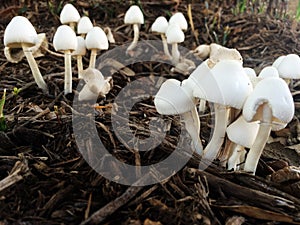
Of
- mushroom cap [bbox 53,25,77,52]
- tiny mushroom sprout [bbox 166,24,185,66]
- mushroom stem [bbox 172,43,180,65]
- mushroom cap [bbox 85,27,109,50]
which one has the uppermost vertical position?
mushroom cap [bbox 53,25,77,52]

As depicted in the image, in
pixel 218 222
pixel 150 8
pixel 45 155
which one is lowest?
pixel 218 222

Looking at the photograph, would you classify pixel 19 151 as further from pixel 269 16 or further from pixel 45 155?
pixel 269 16

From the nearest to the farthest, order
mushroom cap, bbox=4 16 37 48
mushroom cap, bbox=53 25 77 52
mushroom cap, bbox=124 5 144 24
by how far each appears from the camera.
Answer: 1. mushroom cap, bbox=4 16 37 48
2. mushroom cap, bbox=53 25 77 52
3. mushroom cap, bbox=124 5 144 24

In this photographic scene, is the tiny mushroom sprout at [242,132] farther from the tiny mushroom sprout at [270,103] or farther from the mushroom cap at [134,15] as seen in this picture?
the mushroom cap at [134,15]

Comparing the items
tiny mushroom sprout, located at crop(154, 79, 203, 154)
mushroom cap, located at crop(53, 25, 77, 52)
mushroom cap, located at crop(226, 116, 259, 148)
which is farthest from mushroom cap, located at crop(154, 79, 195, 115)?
mushroom cap, located at crop(53, 25, 77, 52)

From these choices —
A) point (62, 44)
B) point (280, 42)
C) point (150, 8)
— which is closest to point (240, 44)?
point (280, 42)

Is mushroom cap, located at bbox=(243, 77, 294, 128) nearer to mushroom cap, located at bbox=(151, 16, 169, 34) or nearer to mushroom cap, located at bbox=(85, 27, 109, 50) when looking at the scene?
mushroom cap, located at bbox=(85, 27, 109, 50)
